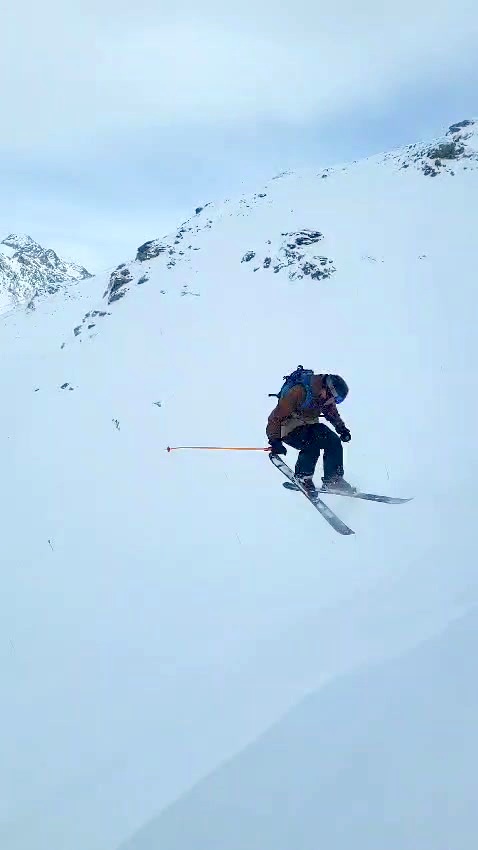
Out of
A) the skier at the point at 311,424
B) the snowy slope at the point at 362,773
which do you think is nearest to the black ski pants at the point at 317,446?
the skier at the point at 311,424

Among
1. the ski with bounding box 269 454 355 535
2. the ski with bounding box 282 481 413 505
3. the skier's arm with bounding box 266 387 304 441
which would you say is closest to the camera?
the ski with bounding box 269 454 355 535

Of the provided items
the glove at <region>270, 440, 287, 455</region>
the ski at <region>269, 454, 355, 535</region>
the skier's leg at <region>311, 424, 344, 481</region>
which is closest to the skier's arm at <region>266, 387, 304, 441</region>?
the glove at <region>270, 440, 287, 455</region>

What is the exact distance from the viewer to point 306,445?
681 cm

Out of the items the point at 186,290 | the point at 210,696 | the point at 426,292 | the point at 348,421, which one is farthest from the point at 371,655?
the point at 186,290

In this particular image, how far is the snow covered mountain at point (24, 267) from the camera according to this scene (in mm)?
164875

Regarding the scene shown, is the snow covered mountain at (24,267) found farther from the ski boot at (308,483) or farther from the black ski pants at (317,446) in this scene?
the ski boot at (308,483)

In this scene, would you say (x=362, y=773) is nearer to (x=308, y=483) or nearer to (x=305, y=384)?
(x=308, y=483)

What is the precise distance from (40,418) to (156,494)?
8.33 m

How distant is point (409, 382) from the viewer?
10.5 m

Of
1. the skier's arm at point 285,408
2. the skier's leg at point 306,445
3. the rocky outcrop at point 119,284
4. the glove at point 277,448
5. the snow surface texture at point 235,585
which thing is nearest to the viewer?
the snow surface texture at point 235,585

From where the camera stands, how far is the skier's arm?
6449 mm

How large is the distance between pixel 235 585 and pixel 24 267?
19551 cm

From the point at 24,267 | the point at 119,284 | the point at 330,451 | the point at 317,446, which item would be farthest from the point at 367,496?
the point at 24,267

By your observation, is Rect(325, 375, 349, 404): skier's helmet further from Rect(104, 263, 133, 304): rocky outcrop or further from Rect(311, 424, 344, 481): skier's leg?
Rect(104, 263, 133, 304): rocky outcrop
